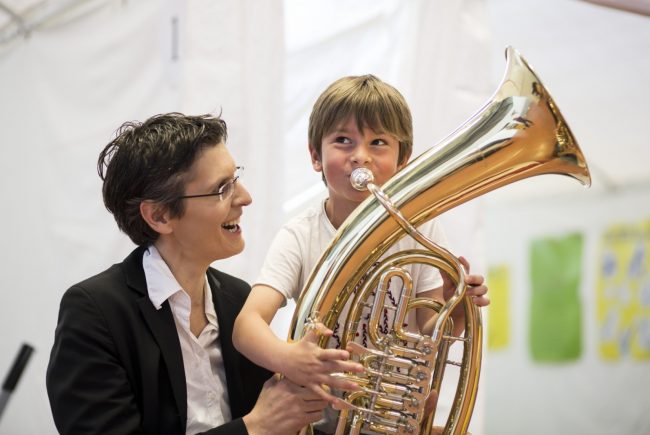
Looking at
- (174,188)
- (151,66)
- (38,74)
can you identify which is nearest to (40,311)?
(38,74)

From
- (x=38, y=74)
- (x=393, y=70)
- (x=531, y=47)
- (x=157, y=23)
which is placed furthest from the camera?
(x=531, y=47)

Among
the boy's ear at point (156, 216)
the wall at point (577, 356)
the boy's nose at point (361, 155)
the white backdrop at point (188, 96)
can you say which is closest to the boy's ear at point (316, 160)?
the boy's nose at point (361, 155)

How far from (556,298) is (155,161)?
311 centimetres

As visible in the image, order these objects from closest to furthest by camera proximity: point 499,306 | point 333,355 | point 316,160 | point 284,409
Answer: point 333,355 < point 284,409 < point 316,160 < point 499,306

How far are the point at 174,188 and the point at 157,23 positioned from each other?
742 mm

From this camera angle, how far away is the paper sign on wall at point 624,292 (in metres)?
3.51

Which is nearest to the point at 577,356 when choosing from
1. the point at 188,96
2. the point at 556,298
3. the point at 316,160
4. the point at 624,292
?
the point at 556,298

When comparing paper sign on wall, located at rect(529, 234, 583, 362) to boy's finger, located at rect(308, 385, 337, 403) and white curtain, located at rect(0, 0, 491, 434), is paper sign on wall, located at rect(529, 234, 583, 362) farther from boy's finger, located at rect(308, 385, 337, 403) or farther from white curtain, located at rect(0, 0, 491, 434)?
boy's finger, located at rect(308, 385, 337, 403)

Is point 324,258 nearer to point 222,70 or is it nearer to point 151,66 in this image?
point 222,70

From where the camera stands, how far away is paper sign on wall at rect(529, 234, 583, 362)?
3.80 m

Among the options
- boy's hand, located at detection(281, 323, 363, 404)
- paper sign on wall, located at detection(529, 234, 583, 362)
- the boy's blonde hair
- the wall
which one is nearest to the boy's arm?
boy's hand, located at detection(281, 323, 363, 404)

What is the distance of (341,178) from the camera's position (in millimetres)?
1143

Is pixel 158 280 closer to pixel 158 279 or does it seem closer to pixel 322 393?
pixel 158 279

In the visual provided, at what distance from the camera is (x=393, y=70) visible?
1886mm
